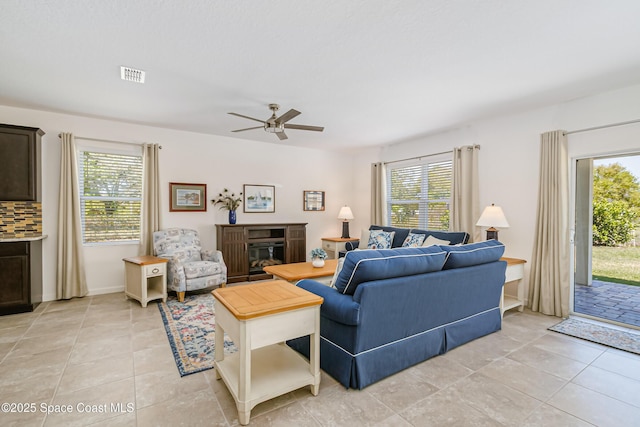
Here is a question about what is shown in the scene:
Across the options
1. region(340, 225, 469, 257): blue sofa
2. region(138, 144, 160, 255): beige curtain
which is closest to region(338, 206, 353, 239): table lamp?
region(340, 225, 469, 257): blue sofa

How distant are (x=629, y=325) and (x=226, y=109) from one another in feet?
17.4

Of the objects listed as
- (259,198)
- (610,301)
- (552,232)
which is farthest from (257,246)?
(610,301)

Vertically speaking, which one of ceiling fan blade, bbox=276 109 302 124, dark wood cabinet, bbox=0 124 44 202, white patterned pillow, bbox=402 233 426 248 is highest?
ceiling fan blade, bbox=276 109 302 124

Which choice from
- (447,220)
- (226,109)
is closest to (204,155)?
(226,109)

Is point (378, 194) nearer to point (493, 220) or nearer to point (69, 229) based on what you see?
point (493, 220)

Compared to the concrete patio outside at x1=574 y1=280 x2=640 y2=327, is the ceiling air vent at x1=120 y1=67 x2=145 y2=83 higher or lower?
higher

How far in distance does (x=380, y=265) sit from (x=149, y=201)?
4033 millimetres

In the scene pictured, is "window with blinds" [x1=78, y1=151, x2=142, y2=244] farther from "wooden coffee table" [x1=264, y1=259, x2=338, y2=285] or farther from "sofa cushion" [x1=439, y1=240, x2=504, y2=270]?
"sofa cushion" [x1=439, y1=240, x2=504, y2=270]

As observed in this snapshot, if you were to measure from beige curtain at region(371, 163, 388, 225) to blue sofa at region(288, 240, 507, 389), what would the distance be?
3347mm

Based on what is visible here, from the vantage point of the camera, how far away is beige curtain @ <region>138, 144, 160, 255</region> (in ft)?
15.5

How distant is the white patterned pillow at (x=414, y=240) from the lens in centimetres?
472

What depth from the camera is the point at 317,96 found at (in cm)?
356

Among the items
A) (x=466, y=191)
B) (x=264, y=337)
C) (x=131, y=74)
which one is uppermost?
(x=131, y=74)

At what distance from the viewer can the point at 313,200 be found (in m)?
6.58
